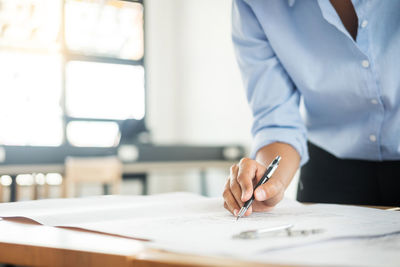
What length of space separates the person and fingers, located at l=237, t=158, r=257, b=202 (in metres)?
0.04

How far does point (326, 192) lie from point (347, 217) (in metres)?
0.44

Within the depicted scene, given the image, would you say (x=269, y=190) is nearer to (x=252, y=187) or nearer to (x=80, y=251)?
(x=252, y=187)

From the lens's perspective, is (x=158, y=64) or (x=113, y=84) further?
(x=158, y=64)

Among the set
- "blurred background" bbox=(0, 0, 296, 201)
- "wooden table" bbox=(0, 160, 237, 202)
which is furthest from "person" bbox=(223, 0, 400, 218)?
"blurred background" bbox=(0, 0, 296, 201)

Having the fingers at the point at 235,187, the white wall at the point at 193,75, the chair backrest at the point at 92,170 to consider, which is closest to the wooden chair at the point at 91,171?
the chair backrest at the point at 92,170

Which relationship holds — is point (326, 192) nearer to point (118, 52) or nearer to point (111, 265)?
point (111, 265)

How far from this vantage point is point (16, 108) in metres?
4.83

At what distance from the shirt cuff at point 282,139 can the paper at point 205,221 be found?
5.4 inches

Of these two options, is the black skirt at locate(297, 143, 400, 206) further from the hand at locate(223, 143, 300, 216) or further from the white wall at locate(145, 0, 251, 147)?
the white wall at locate(145, 0, 251, 147)

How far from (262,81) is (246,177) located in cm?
37

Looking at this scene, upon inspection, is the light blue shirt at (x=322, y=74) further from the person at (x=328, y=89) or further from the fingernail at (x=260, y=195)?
the fingernail at (x=260, y=195)

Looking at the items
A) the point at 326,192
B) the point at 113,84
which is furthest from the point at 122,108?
the point at 326,192

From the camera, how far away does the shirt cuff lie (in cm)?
90

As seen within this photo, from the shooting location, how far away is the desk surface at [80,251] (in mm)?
371
